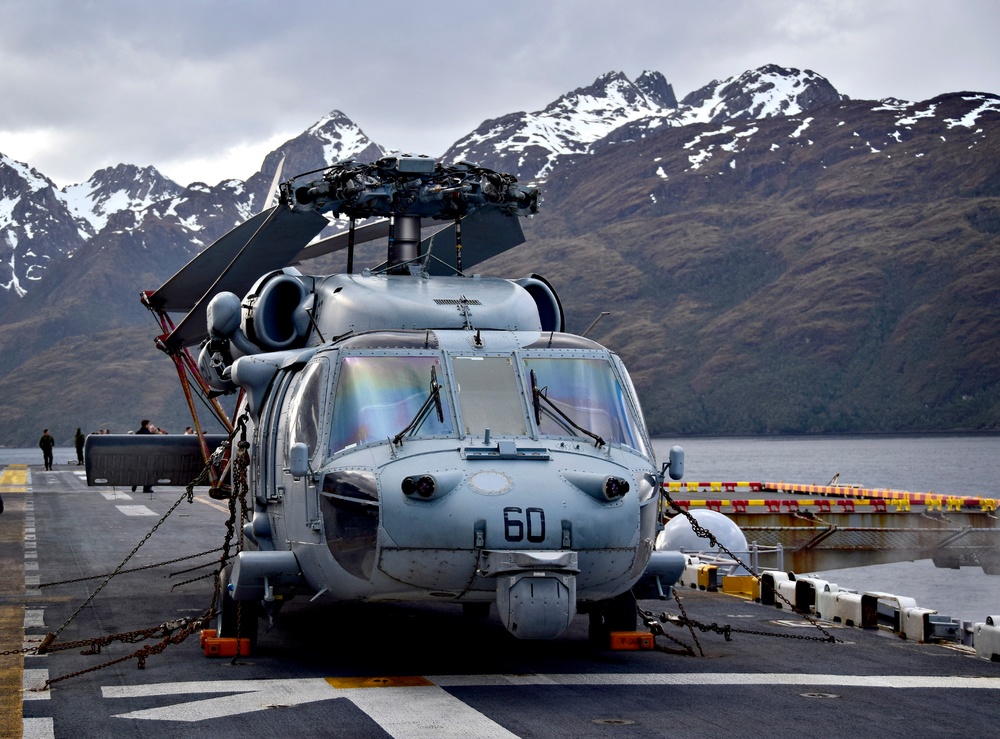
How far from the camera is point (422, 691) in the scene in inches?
404

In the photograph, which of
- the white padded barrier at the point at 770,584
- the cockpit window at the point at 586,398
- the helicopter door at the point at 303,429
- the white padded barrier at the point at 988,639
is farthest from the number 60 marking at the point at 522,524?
the white padded barrier at the point at 770,584

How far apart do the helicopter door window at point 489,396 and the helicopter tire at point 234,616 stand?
2.94 metres

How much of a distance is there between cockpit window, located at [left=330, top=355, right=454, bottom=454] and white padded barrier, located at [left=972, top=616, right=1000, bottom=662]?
5.81 metres

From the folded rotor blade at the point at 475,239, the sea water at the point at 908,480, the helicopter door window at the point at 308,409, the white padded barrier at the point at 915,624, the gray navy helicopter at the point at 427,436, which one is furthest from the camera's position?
the sea water at the point at 908,480

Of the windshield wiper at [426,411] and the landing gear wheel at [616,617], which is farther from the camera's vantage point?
the landing gear wheel at [616,617]

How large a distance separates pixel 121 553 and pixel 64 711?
14849mm

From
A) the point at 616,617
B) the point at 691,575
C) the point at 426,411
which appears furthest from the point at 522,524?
the point at 691,575

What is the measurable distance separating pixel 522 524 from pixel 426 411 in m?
1.57

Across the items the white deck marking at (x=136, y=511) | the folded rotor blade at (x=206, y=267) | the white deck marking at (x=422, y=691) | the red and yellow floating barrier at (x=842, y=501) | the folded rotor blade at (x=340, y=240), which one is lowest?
the white deck marking at (x=422, y=691)

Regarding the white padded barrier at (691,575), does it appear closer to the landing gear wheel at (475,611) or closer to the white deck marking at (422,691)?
the landing gear wheel at (475,611)

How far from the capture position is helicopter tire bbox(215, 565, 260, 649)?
12.0 m

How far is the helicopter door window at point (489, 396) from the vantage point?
1089cm

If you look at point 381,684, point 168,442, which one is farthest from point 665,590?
point 168,442

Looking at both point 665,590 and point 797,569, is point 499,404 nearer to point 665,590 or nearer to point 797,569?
point 665,590
